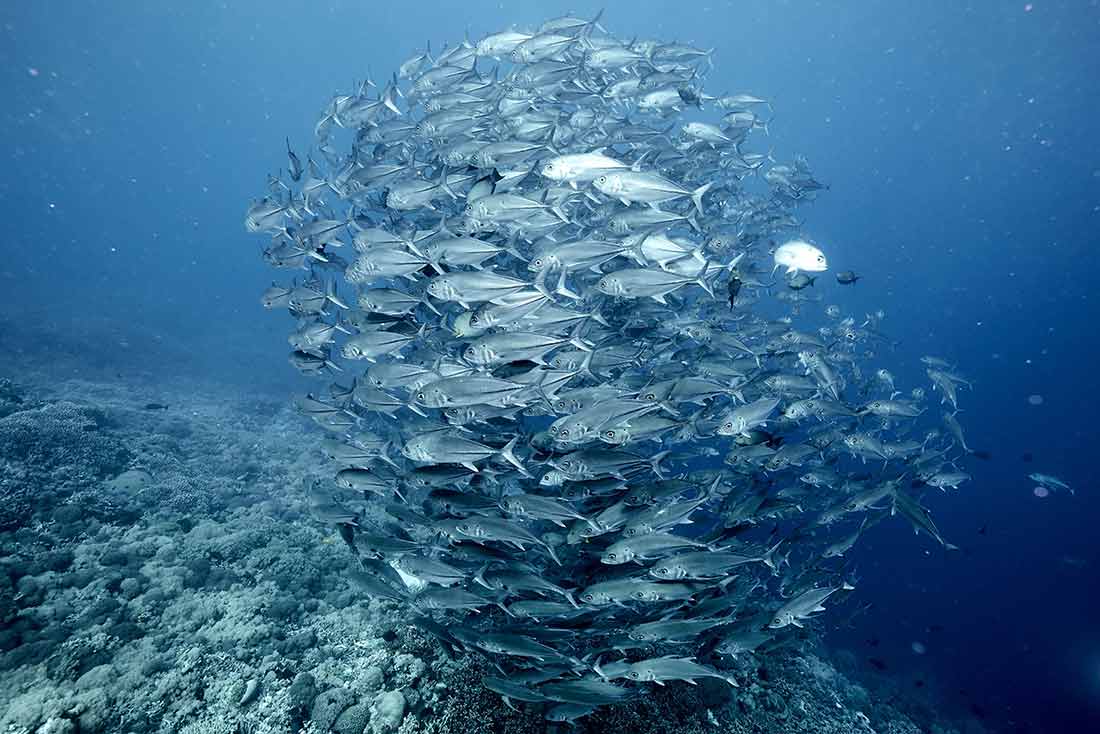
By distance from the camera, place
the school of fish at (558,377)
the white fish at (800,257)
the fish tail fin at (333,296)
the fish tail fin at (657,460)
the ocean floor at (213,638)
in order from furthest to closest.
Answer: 1. the white fish at (800,257)
2. the fish tail fin at (333,296)
3. the ocean floor at (213,638)
4. the fish tail fin at (657,460)
5. the school of fish at (558,377)

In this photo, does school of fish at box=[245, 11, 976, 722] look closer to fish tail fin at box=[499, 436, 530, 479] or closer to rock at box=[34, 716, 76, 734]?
fish tail fin at box=[499, 436, 530, 479]

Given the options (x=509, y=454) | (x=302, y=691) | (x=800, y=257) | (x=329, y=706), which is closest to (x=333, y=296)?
(x=509, y=454)

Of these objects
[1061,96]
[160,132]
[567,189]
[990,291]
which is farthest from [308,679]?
[160,132]

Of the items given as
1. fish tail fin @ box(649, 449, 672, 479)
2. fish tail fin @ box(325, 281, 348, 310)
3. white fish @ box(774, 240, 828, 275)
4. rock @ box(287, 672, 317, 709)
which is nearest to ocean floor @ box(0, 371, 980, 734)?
rock @ box(287, 672, 317, 709)

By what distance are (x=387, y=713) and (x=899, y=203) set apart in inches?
4915

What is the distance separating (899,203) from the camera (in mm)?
99938

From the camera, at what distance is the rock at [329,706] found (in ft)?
15.8

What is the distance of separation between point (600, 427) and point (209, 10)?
120m

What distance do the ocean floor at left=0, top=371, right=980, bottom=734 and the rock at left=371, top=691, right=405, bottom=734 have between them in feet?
0.06

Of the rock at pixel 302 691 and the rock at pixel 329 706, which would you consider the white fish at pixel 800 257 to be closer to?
the rock at pixel 329 706

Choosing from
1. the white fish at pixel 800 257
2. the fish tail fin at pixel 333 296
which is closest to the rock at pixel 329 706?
the fish tail fin at pixel 333 296

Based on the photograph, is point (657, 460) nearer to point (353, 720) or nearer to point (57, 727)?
point (353, 720)

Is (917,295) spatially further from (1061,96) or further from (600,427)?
(600,427)

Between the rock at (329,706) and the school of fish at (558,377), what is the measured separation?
3.38 feet
